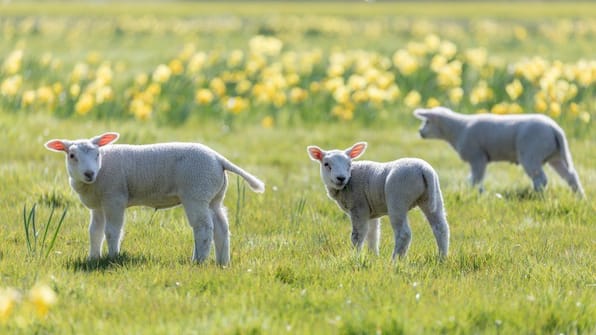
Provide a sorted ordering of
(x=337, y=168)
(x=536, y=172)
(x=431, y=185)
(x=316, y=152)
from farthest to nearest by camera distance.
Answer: (x=536, y=172) → (x=316, y=152) → (x=337, y=168) → (x=431, y=185)

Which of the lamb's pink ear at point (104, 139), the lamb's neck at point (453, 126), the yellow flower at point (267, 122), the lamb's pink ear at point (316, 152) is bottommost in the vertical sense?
the yellow flower at point (267, 122)

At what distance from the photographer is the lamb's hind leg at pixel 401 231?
602 cm

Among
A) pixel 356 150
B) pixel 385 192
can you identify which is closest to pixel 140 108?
pixel 356 150

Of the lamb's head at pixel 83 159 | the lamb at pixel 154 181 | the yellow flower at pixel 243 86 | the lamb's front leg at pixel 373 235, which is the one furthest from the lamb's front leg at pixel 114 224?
the yellow flower at pixel 243 86

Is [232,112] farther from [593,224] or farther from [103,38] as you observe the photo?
[103,38]

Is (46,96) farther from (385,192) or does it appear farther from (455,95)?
(385,192)

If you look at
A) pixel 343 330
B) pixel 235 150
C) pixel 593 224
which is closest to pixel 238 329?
pixel 343 330

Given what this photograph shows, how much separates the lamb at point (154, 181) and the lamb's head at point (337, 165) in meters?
0.48

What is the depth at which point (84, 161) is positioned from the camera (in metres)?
5.79

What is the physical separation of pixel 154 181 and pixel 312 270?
1.20 m

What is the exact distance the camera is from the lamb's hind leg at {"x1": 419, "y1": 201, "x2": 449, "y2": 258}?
618 cm

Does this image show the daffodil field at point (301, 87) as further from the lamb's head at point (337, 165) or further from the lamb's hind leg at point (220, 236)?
the lamb's head at point (337, 165)

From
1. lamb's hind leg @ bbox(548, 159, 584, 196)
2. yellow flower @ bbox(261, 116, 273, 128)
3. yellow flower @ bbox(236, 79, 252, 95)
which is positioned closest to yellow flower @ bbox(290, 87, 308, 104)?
yellow flower @ bbox(261, 116, 273, 128)

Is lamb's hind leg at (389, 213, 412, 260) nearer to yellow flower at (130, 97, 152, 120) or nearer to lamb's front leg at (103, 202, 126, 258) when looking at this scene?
lamb's front leg at (103, 202, 126, 258)
